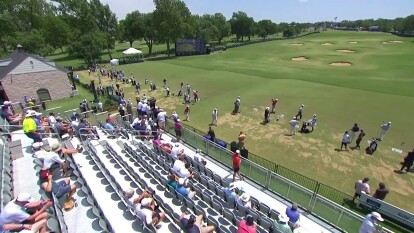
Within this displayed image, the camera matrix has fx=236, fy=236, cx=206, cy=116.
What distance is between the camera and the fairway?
1395 cm

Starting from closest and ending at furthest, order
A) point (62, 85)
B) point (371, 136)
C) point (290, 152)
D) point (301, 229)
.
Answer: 1. point (301, 229)
2. point (290, 152)
3. point (371, 136)
4. point (62, 85)

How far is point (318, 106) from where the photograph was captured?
901 inches

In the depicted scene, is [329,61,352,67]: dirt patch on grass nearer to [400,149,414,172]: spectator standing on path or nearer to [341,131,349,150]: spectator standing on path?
[341,131,349,150]: spectator standing on path

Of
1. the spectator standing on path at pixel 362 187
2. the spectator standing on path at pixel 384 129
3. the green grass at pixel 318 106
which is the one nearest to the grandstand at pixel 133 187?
the spectator standing on path at pixel 362 187

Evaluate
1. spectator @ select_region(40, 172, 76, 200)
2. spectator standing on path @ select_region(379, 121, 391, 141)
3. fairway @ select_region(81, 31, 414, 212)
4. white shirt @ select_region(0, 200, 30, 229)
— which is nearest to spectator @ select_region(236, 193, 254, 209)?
spectator @ select_region(40, 172, 76, 200)

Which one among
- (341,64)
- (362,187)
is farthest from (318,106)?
(341,64)

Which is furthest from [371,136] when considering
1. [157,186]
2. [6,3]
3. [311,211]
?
[6,3]

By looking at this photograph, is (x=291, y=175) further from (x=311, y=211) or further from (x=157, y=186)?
(x=157, y=186)

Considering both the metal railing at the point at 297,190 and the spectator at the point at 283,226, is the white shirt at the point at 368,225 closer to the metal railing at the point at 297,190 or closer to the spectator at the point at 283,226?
the metal railing at the point at 297,190

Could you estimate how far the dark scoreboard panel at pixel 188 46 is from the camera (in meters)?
60.9

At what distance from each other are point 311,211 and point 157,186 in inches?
239

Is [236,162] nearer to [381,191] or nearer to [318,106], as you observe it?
[381,191]

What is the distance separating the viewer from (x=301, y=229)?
830cm

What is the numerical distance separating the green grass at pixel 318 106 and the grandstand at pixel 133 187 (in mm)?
3412
